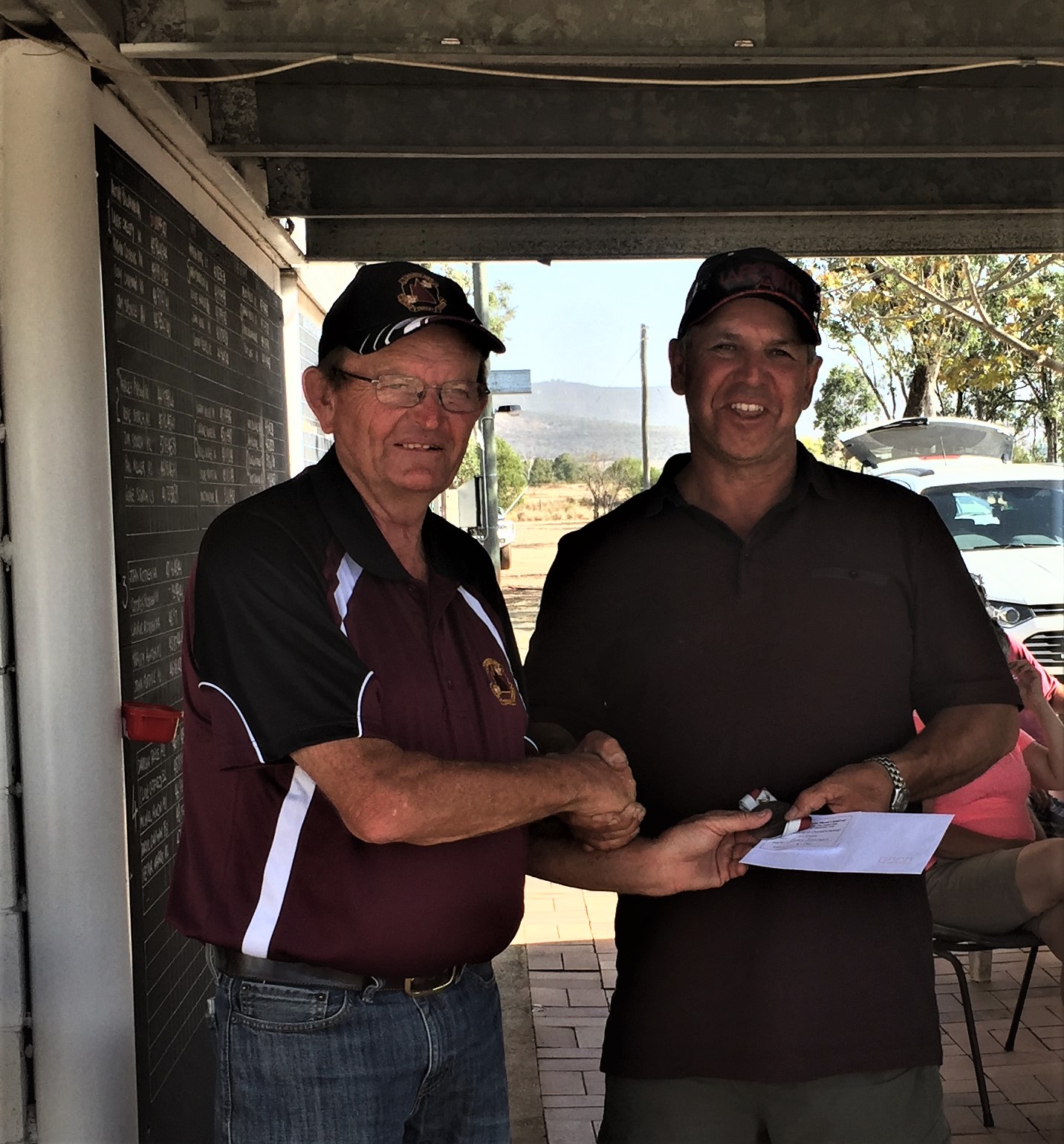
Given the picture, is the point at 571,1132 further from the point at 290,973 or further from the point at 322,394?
the point at 322,394

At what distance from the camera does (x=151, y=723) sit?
8.13 ft

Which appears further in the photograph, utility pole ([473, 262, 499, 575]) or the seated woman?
utility pole ([473, 262, 499, 575])

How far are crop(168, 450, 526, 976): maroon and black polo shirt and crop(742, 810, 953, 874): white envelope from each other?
46 centimetres

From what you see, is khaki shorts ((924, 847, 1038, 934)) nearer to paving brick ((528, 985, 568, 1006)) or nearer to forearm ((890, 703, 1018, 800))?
paving brick ((528, 985, 568, 1006))

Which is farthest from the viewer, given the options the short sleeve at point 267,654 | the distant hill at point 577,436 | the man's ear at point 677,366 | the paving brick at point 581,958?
the distant hill at point 577,436

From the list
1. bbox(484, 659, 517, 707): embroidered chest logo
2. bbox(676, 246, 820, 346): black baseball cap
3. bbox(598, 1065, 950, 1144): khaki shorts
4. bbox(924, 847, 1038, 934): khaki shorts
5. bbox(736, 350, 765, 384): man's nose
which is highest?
bbox(676, 246, 820, 346): black baseball cap

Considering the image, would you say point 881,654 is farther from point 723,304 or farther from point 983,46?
point 983,46

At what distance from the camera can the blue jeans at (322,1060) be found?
1.92 metres

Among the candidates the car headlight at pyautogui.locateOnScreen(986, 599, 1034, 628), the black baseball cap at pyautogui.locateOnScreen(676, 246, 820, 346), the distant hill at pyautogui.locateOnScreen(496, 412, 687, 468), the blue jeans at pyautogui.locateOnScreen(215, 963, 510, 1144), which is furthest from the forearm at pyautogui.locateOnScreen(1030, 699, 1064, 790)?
the distant hill at pyautogui.locateOnScreen(496, 412, 687, 468)

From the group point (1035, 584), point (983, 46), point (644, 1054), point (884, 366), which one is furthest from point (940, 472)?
point (884, 366)

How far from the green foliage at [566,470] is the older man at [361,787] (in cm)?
10769

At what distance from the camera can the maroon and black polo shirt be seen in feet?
6.00

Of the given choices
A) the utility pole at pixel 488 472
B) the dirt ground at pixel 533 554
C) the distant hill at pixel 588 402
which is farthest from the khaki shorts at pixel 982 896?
A: the distant hill at pixel 588 402

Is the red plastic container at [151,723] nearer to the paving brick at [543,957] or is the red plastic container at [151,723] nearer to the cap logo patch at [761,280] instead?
the cap logo patch at [761,280]
